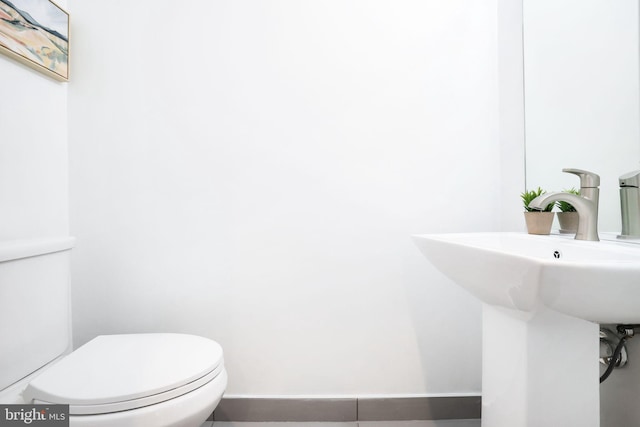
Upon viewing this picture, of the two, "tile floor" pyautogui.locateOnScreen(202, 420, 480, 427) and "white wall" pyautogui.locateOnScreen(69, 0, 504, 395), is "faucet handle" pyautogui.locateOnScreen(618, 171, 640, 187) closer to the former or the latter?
"white wall" pyautogui.locateOnScreen(69, 0, 504, 395)

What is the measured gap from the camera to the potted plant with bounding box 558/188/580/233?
3.99 feet

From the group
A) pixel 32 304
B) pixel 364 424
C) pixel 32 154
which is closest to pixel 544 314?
pixel 364 424

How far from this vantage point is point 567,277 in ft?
1.87

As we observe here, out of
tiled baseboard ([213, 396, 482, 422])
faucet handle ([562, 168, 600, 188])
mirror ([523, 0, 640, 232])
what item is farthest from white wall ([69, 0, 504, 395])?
faucet handle ([562, 168, 600, 188])

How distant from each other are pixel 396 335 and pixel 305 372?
373 mm

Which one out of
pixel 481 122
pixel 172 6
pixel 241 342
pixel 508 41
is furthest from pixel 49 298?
pixel 508 41

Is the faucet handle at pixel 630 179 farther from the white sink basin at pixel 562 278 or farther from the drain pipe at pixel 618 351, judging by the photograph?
the drain pipe at pixel 618 351

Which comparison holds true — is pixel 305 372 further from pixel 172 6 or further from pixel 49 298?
pixel 172 6

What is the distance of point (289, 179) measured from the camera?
1485 millimetres

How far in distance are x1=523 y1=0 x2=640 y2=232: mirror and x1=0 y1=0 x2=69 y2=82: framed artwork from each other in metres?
1.68

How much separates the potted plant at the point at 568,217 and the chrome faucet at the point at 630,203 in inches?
8.2

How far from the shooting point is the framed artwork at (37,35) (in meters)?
1.17

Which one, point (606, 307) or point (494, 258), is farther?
point (494, 258)

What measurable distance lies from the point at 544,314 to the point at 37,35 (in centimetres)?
166
